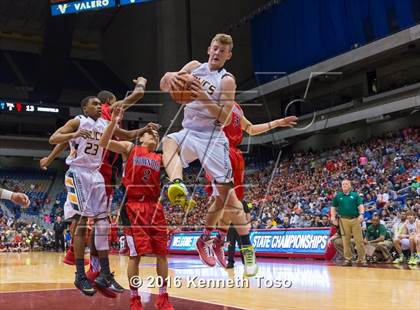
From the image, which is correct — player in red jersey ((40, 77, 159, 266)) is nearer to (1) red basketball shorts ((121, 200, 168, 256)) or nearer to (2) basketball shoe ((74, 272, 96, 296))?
(2) basketball shoe ((74, 272, 96, 296))

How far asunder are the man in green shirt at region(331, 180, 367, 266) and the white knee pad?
5.30 meters

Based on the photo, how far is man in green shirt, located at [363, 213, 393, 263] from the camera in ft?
31.0

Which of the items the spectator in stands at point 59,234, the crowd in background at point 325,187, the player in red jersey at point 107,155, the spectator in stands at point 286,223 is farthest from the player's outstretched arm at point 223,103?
the spectator in stands at point 59,234

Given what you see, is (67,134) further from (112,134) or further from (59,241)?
(59,241)

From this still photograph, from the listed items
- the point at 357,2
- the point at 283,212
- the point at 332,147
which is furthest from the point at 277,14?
the point at 283,212

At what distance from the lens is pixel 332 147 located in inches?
866

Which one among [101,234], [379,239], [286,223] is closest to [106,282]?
[101,234]

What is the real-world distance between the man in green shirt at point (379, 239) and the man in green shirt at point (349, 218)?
1.64 feet

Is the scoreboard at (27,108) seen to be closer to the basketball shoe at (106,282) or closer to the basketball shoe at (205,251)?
the basketball shoe at (106,282)

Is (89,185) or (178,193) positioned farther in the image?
(89,185)

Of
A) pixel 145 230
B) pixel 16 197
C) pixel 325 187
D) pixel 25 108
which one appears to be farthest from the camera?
pixel 25 108

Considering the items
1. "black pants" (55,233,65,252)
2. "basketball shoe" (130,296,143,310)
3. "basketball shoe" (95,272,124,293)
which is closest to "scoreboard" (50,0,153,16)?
"black pants" (55,233,65,252)

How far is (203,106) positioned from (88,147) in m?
1.46

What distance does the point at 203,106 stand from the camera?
3990 mm
